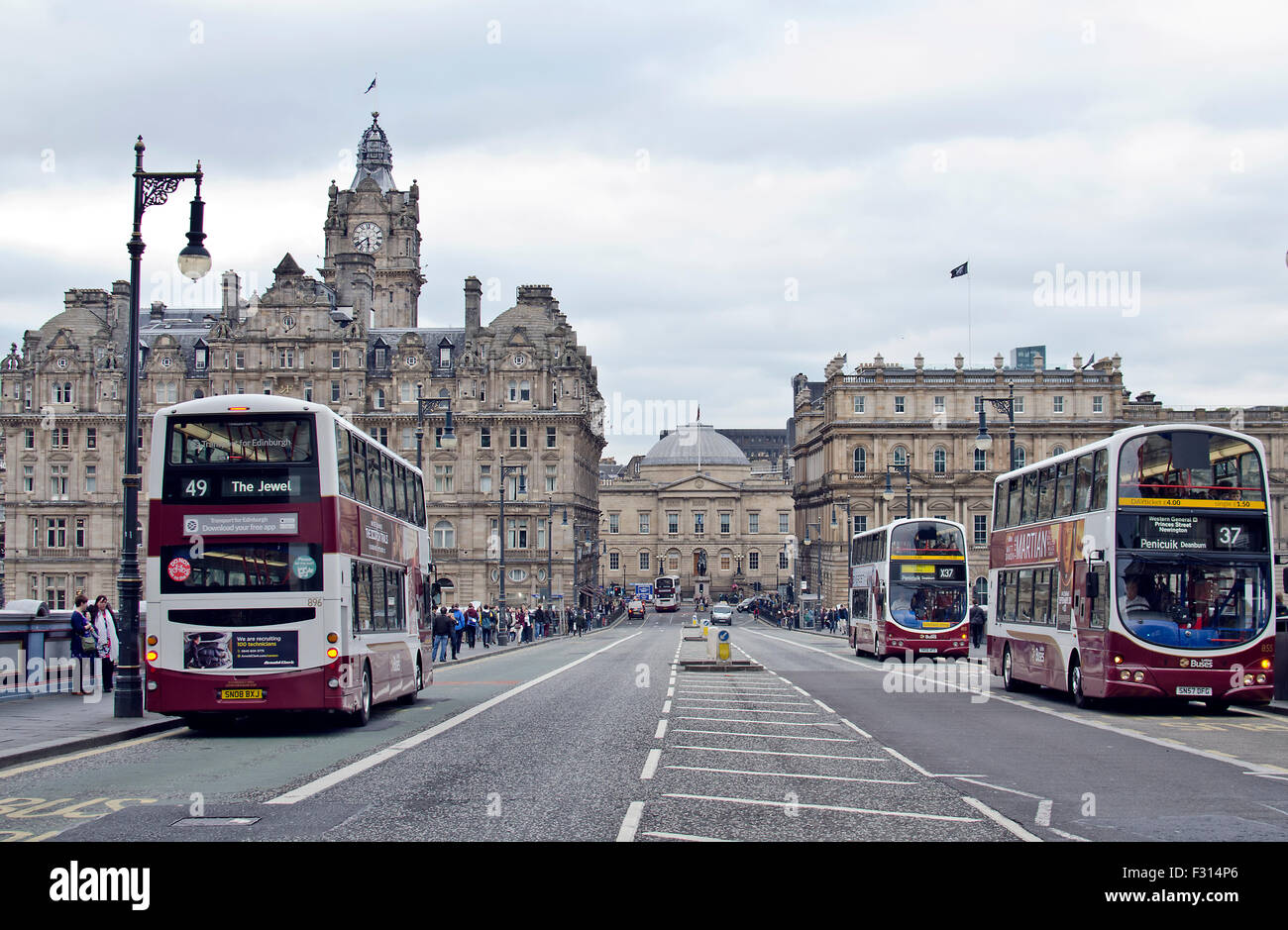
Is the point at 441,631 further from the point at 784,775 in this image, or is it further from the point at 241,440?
the point at 784,775

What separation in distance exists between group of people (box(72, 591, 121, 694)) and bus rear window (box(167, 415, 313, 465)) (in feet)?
22.6

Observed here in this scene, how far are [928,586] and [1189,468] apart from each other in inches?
723

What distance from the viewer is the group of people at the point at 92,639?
2481 centimetres

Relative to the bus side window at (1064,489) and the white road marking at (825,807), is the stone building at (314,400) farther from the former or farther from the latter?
the white road marking at (825,807)

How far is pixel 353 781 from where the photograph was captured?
13773mm

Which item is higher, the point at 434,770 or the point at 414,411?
the point at 414,411

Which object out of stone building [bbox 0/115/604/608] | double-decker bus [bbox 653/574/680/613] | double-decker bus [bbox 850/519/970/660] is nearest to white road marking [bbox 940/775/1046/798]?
double-decker bus [bbox 850/519/970/660]

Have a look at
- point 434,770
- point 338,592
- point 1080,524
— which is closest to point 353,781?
point 434,770

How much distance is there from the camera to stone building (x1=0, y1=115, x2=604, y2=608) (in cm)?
9819

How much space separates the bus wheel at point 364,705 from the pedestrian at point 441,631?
70.4 feet

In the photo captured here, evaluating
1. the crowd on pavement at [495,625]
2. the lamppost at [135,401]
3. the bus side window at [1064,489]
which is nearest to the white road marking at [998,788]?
the bus side window at [1064,489]

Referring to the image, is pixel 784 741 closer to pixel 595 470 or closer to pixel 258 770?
pixel 258 770

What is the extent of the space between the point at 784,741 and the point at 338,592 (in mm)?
6605
